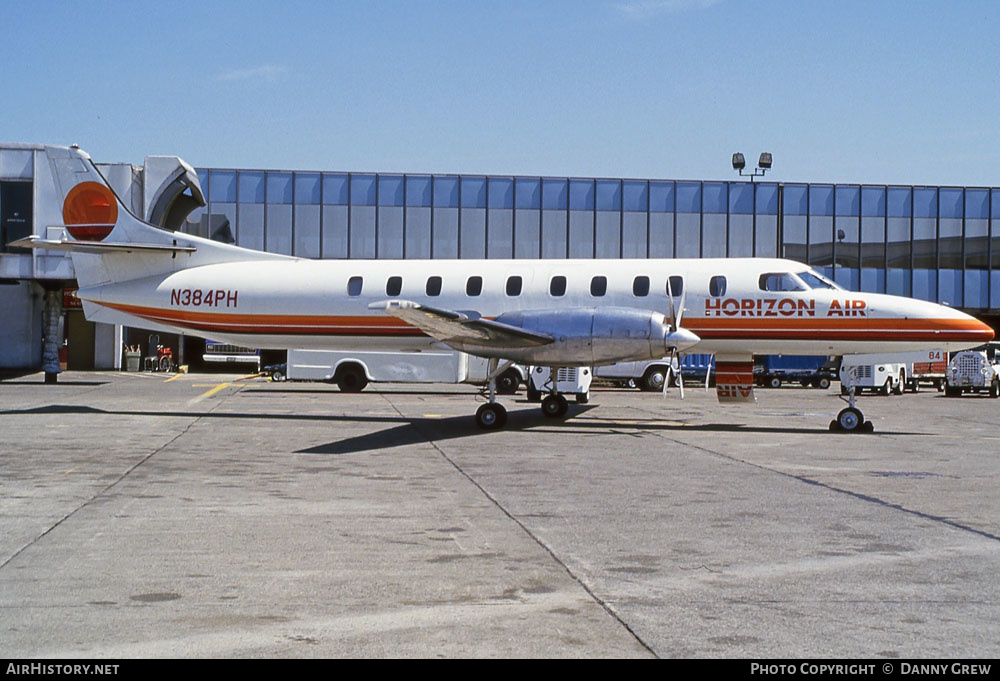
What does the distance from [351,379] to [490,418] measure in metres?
16.4

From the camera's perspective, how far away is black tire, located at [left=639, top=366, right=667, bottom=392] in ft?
127

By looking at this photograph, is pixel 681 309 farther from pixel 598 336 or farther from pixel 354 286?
pixel 354 286

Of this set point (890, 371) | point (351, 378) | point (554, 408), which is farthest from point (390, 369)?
point (890, 371)

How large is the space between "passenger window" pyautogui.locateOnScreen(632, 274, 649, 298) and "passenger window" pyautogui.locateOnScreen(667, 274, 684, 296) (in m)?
0.47

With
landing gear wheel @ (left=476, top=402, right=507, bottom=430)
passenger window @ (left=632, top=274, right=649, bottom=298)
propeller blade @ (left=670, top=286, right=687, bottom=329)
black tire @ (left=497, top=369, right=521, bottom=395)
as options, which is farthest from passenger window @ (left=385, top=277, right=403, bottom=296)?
black tire @ (left=497, top=369, right=521, bottom=395)

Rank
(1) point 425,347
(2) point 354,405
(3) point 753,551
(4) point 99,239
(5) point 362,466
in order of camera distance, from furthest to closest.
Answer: (2) point 354,405 < (4) point 99,239 < (1) point 425,347 < (5) point 362,466 < (3) point 753,551

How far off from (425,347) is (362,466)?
28.8 feet

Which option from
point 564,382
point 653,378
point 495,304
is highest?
point 495,304

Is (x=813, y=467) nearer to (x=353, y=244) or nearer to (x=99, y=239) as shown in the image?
(x=99, y=239)

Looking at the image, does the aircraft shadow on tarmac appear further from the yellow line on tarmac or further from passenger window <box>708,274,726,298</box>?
the yellow line on tarmac

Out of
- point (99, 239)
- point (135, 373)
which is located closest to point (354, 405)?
point (99, 239)

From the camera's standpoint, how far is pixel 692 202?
185 feet

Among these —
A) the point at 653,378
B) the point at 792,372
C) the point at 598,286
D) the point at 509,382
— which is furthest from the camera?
the point at 792,372

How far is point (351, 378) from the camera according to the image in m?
34.7
